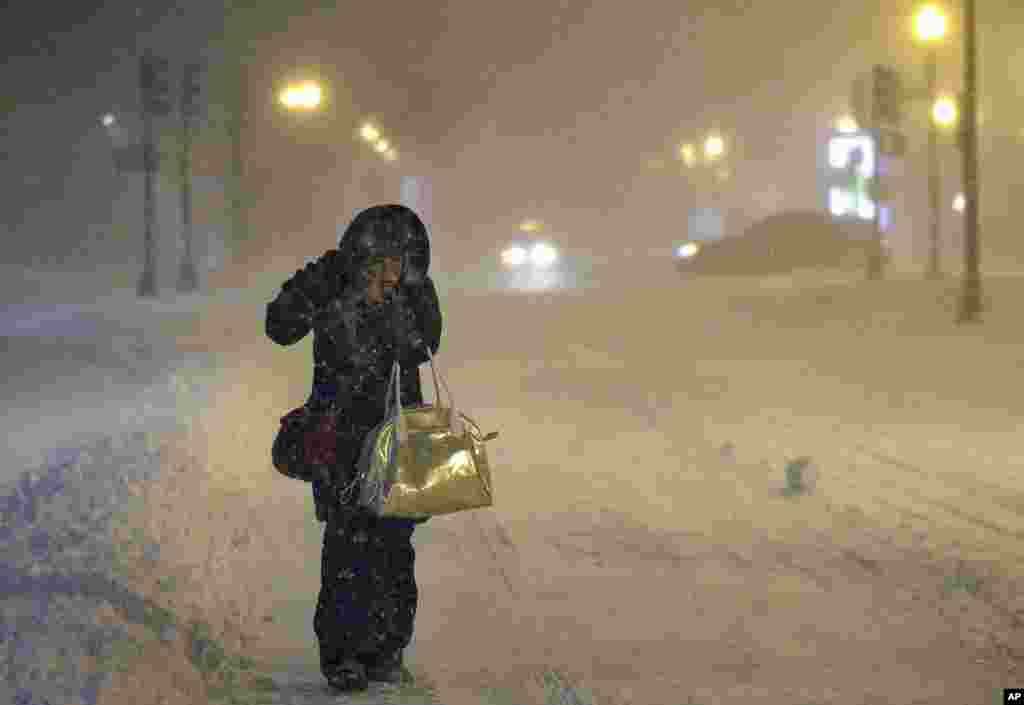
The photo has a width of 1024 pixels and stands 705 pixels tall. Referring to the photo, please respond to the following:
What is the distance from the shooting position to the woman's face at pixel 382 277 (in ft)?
16.9

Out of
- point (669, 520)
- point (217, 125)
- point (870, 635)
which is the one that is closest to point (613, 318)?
point (669, 520)

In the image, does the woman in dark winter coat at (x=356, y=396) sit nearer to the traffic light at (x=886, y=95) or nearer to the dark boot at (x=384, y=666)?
the dark boot at (x=384, y=666)

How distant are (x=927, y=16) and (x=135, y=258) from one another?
47092 millimetres

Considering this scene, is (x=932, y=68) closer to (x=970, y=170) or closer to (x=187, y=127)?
(x=970, y=170)

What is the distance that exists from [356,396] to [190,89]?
3657 centimetres

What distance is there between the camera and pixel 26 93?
226 ft

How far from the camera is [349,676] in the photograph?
540 centimetres

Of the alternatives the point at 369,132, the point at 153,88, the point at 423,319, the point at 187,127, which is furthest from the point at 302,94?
the point at 423,319

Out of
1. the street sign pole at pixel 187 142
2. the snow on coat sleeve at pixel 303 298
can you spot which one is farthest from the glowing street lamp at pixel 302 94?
the snow on coat sleeve at pixel 303 298

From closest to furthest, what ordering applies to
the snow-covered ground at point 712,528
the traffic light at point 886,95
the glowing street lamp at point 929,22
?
the snow-covered ground at point 712,528, the glowing street lamp at point 929,22, the traffic light at point 886,95

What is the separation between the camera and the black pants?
17.4 feet

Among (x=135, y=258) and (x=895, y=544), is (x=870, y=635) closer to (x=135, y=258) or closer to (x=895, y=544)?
(x=895, y=544)

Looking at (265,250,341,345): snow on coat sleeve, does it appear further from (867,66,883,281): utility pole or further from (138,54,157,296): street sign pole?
(138,54,157,296): street sign pole

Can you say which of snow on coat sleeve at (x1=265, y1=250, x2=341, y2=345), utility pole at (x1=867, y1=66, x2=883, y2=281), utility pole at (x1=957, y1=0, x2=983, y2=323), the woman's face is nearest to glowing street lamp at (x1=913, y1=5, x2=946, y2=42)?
utility pole at (x1=867, y1=66, x2=883, y2=281)
